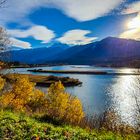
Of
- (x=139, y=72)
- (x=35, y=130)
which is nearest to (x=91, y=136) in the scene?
(x=35, y=130)

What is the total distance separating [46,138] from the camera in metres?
12.8

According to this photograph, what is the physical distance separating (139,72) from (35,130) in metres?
13.6

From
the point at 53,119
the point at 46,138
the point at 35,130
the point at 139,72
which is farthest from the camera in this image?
the point at 139,72

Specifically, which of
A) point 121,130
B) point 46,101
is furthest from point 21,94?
point 121,130

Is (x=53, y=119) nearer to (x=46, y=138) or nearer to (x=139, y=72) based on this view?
(x=46, y=138)

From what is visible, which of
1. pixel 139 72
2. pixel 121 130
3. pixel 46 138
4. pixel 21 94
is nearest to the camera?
pixel 46 138

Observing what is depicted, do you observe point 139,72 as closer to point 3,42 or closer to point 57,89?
point 3,42

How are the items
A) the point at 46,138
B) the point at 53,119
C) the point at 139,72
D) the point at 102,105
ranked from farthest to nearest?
1. the point at 102,105
2. the point at 139,72
3. the point at 53,119
4. the point at 46,138

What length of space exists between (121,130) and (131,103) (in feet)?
195

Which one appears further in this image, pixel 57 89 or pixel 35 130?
pixel 57 89

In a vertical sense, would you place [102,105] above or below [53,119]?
below

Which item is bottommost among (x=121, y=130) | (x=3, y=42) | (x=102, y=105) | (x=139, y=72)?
(x=102, y=105)

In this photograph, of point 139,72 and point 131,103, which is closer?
point 139,72

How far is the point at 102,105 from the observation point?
75375 millimetres
